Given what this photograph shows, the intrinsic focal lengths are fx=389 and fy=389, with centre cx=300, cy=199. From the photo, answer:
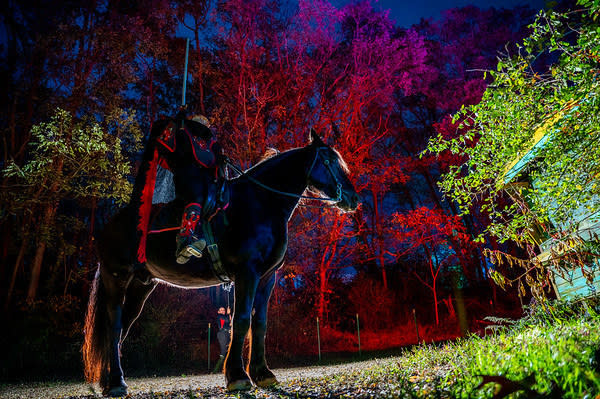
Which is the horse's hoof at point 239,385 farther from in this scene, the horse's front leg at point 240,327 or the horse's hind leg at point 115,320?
the horse's hind leg at point 115,320

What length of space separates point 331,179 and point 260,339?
1913 millimetres

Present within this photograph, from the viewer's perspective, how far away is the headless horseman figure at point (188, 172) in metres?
4.03

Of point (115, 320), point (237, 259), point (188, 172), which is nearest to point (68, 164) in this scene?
point (115, 320)

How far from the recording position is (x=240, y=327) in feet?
12.5

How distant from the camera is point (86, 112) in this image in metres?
12.1

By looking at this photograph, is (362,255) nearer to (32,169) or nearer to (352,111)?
(352,111)

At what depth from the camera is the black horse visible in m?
3.99

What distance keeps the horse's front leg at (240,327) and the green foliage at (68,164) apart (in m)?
6.97

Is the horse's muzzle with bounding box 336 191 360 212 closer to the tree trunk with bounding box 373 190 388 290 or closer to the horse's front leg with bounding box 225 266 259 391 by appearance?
the horse's front leg with bounding box 225 266 259 391

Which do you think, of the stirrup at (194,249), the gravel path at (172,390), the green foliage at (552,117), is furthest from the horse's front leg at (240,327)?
the green foliage at (552,117)

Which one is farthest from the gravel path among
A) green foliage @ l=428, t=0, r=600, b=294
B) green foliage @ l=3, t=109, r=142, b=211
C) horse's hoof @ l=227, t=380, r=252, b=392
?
green foliage @ l=3, t=109, r=142, b=211

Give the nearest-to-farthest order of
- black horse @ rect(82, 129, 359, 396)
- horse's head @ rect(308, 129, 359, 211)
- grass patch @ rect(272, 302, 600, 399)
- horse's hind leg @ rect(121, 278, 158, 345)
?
1. grass patch @ rect(272, 302, 600, 399)
2. black horse @ rect(82, 129, 359, 396)
3. horse's head @ rect(308, 129, 359, 211)
4. horse's hind leg @ rect(121, 278, 158, 345)

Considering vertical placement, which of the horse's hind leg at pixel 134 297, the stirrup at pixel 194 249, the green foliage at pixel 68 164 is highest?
the green foliage at pixel 68 164

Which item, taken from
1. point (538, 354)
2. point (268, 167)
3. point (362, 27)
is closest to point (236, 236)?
point (268, 167)
